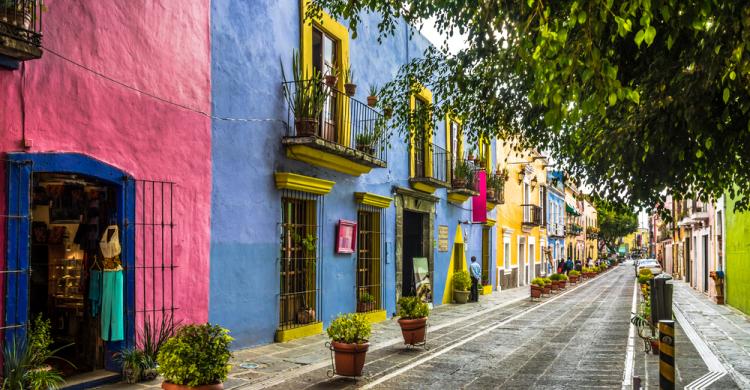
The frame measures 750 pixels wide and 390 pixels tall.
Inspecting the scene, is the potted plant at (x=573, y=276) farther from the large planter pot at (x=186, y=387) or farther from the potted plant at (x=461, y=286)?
the large planter pot at (x=186, y=387)

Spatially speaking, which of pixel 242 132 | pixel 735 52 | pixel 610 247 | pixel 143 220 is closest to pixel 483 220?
pixel 242 132

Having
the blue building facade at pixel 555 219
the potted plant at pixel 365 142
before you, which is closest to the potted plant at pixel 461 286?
the potted plant at pixel 365 142

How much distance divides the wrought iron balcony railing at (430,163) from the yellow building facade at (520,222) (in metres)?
6.51

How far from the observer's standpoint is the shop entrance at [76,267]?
25.6 feet

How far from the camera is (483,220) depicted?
2231cm

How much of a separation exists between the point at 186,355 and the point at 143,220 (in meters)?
2.69

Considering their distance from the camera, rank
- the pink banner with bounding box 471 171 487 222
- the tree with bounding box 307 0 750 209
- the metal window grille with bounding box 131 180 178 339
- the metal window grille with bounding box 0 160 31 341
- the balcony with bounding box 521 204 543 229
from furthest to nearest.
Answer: the balcony with bounding box 521 204 543 229 < the pink banner with bounding box 471 171 487 222 < the metal window grille with bounding box 131 180 178 339 < the metal window grille with bounding box 0 160 31 341 < the tree with bounding box 307 0 750 209

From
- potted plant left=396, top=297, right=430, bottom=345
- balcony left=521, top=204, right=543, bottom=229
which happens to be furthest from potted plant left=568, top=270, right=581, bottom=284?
potted plant left=396, top=297, right=430, bottom=345

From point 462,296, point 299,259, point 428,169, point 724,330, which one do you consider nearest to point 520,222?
point 462,296

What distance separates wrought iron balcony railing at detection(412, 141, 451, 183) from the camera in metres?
17.9

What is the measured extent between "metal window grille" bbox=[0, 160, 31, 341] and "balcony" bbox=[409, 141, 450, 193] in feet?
37.5

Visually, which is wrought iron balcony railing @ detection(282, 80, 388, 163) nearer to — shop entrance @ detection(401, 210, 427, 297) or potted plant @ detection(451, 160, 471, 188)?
shop entrance @ detection(401, 210, 427, 297)

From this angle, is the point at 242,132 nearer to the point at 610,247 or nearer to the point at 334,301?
the point at 334,301

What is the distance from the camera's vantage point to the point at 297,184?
11.4m
